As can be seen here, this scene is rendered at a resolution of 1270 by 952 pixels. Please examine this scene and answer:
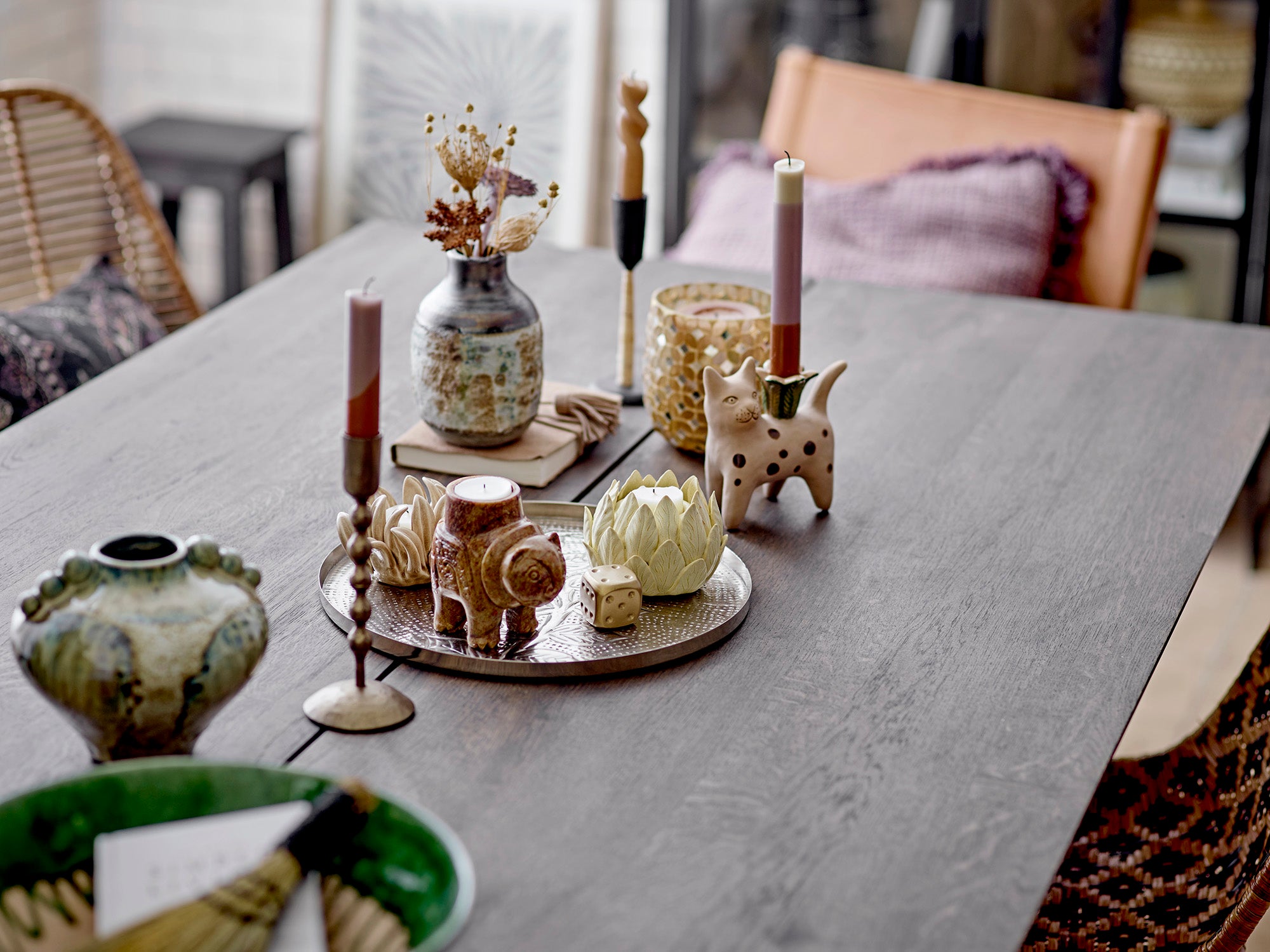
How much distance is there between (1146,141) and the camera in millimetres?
2465

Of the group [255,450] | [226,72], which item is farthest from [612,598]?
[226,72]

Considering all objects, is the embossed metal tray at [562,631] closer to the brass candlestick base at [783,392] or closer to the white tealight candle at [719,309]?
the brass candlestick base at [783,392]

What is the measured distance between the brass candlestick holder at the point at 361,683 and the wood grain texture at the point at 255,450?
21 mm

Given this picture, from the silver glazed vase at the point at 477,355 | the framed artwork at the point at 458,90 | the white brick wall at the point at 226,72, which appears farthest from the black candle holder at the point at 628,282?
the white brick wall at the point at 226,72

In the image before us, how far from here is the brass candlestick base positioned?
1358mm

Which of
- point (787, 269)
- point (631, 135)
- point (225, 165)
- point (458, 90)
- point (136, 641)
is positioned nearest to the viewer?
point (136, 641)

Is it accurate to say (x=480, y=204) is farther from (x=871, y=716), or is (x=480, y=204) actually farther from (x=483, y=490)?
(x=871, y=716)

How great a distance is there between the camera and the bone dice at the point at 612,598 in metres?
1.19

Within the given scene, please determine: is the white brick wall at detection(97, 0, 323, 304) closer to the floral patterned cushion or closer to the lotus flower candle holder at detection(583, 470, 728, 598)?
the floral patterned cushion

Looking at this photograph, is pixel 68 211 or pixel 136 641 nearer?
pixel 136 641

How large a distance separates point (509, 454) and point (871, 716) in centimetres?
50

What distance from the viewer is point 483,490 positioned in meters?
1.11

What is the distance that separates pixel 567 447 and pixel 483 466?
9cm

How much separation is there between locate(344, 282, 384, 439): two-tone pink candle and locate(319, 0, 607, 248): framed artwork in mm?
2411
